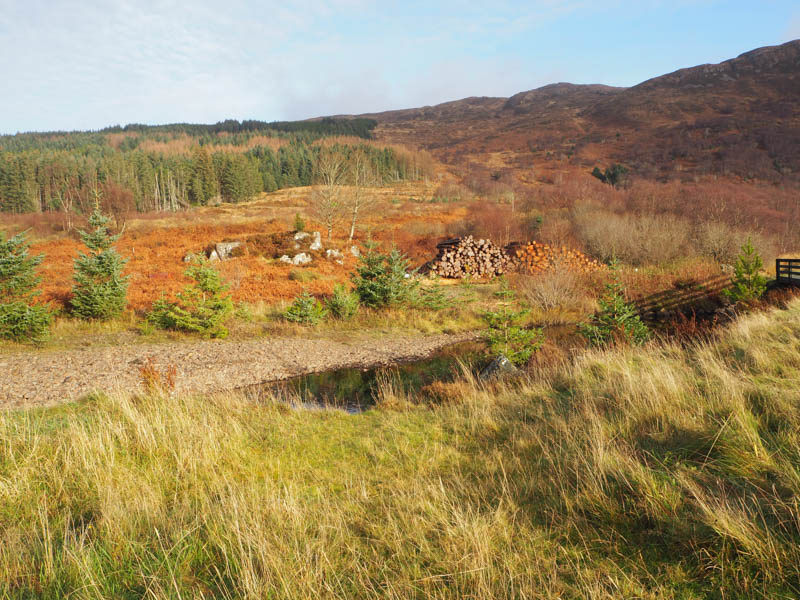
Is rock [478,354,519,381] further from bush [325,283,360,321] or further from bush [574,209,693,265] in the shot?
bush [574,209,693,265]

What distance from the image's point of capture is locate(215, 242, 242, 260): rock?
24.5m

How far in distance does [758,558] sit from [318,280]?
19.0 metres

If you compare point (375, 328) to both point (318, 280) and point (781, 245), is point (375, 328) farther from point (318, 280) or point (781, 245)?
point (781, 245)

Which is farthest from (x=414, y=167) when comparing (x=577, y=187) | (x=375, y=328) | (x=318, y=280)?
(x=375, y=328)

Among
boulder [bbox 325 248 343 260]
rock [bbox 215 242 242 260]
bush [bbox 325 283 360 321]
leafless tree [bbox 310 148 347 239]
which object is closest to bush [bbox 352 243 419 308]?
bush [bbox 325 283 360 321]

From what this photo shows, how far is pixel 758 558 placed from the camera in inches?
78.5

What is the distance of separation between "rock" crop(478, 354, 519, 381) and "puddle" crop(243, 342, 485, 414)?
107 cm

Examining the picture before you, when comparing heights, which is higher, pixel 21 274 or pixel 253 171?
pixel 253 171

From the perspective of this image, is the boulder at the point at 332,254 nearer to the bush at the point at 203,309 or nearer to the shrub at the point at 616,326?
the bush at the point at 203,309

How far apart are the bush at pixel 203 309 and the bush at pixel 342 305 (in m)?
3.39

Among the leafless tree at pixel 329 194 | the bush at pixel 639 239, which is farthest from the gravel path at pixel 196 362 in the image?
the leafless tree at pixel 329 194

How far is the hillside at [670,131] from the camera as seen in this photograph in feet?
152

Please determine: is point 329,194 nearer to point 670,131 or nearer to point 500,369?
point 500,369

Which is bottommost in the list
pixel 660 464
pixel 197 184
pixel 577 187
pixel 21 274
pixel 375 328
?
pixel 375 328
